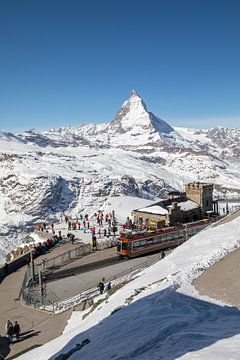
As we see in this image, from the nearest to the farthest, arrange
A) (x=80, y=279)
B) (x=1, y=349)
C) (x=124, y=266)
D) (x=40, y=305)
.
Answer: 1. (x=1, y=349)
2. (x=40, y=305)
3. (x=80, y=279)
4. (x=124, y=266)

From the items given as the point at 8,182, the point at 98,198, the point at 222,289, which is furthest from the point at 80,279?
the point at 8,182

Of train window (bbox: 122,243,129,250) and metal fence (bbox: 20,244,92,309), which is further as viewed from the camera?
train window (bbox: 122,243,129,250)

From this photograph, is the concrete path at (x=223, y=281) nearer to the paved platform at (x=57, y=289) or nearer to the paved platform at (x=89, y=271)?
the paved platform at (x=57, y=289)

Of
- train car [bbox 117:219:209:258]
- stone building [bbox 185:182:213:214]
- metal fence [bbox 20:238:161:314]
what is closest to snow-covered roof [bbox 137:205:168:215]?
train car [bbox 117:219:209:258]

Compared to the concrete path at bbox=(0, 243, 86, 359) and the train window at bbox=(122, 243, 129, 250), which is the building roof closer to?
the train window at bbox=(122, 243, 129, 250)

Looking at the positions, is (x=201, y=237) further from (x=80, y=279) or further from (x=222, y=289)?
(x=222, y=289)

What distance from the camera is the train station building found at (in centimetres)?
4156

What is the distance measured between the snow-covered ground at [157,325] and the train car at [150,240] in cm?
978

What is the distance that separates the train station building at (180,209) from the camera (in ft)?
136

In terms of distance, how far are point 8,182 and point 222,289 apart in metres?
169

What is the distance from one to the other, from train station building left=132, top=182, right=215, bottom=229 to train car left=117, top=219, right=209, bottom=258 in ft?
8.63

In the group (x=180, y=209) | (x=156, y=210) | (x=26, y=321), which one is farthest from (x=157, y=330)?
(x=180, y=209)

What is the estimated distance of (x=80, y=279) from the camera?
2769 centimetres

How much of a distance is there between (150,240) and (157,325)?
20917 millimetres
